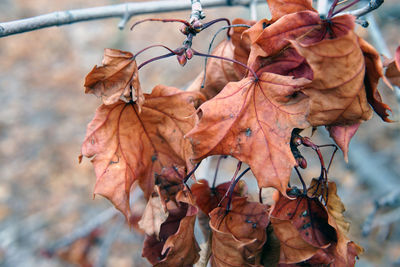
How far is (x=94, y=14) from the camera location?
138 centimetres

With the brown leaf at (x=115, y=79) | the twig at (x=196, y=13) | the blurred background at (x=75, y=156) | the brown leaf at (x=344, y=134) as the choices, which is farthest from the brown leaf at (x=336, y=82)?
the blurred background at (x=75, y=156)

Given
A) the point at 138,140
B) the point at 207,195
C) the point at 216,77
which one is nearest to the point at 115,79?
the point at 138,140

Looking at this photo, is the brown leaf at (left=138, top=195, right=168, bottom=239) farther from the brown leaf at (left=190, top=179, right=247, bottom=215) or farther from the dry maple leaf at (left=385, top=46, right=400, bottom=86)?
the dry maple leaf at (left=385, top=46, right=400, bottom=86)

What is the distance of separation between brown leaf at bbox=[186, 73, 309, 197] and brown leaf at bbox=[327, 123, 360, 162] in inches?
5.6

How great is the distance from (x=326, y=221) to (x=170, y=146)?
519mm

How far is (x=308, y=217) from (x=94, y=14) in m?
1.15

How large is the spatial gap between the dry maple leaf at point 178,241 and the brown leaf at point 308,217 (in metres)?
0.25

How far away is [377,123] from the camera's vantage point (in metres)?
4.81

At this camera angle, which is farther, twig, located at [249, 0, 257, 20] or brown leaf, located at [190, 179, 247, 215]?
twig, located at [249, 0, 257, 20]

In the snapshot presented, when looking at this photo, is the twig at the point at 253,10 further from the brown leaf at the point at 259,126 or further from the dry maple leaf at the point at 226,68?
the brown leaf at the point at 259,126

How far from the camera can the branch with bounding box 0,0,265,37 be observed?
1151 mm

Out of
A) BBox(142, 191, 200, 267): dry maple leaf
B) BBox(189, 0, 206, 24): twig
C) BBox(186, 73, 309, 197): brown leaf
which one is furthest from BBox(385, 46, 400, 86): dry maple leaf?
BBox(142, 191, 200, 267): dry maple leaf

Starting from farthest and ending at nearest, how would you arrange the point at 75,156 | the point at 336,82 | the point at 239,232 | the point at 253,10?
the point at 75,156 → the point at 253,10 → the point at 239,232 → the point at 336,82

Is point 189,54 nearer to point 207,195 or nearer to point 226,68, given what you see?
point 226,68
